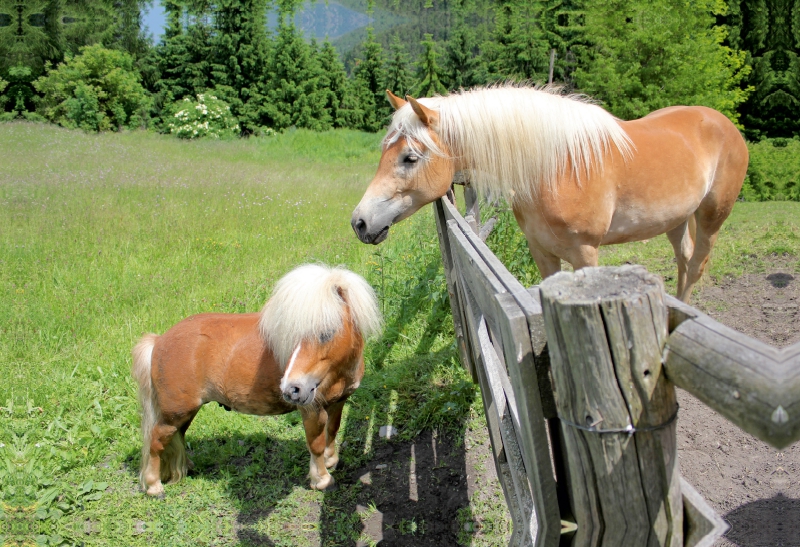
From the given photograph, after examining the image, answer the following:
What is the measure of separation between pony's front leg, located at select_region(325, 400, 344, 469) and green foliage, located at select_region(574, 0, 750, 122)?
1249 centimetres

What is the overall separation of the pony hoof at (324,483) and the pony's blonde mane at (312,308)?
77 centimetres

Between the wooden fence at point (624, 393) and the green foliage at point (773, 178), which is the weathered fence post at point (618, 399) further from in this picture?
the green foliage at point (773, 178)

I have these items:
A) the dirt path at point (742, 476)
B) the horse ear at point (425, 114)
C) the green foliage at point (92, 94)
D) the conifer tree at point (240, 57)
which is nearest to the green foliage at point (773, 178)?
the dirt path at point (742, 476)

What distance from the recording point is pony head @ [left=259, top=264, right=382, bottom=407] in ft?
9.38

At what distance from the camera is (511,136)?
316cm

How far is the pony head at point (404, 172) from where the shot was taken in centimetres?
319

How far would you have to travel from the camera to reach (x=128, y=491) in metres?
3.42

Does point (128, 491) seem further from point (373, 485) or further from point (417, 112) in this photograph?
point (417, 112)

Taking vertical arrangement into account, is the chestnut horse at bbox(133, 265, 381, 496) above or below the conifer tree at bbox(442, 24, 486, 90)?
below

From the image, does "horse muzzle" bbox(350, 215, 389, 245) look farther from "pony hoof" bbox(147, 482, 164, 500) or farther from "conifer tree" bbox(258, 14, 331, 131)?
"conifer tree" bbox(258, 14, 331, 131)

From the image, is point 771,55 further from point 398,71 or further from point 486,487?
point 486,487

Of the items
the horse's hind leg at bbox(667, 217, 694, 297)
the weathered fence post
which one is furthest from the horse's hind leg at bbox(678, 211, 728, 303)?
the weathered fence post

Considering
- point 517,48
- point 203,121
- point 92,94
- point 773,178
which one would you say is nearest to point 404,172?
point 773,178

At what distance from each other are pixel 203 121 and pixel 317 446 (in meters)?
23.8
